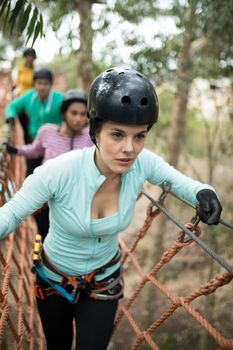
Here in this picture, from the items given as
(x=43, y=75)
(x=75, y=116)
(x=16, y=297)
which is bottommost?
(x=16, y=297)

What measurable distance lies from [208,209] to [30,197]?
0.67 metres

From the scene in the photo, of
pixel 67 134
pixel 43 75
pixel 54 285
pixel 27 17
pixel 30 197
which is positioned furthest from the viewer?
pixel 43 75

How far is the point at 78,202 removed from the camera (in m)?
1.46

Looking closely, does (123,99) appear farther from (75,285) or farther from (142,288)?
(142,288)

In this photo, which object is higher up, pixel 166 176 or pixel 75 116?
pixel 75 116

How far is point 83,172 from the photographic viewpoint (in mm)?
1461

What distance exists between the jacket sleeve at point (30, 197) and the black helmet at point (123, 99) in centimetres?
29

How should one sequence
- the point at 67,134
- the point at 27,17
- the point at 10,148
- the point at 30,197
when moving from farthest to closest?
the point at 67,134 → the point at 10,148 → the point at 27,17 → the point at 30,197

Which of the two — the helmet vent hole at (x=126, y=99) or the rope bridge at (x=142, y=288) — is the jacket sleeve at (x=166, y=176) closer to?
the rope bridge at (x=142, y=288)

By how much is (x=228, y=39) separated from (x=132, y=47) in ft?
3.48

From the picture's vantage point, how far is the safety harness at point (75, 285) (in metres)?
1.62

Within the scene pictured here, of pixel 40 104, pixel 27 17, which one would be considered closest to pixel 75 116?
pixel 40 104

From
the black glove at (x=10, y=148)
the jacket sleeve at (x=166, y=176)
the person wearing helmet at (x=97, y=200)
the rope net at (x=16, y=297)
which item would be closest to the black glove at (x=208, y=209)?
the person wearing helmet at (x=97, y=200)

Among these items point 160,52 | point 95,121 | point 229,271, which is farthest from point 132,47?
point 229,271
